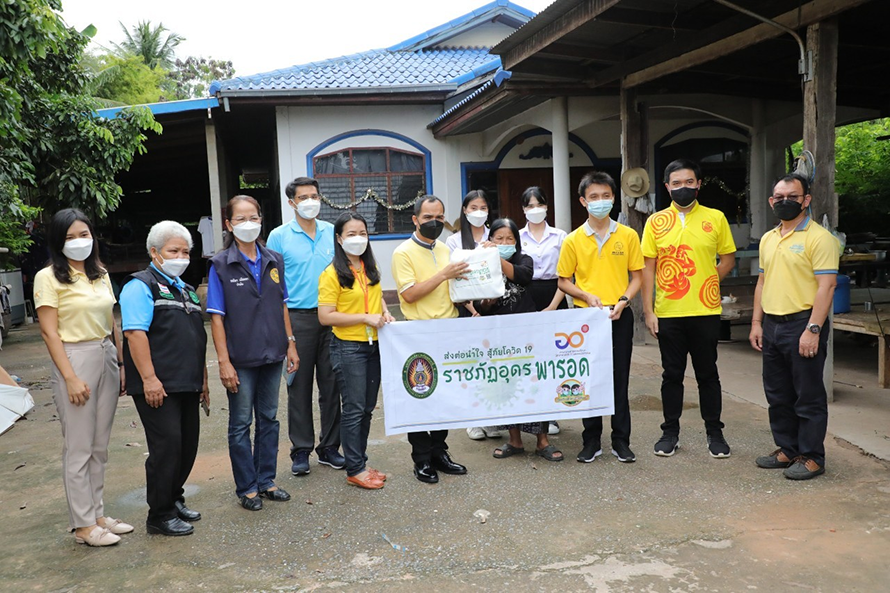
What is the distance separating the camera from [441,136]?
12703 mm

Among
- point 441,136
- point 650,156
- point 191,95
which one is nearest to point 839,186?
point 650,156

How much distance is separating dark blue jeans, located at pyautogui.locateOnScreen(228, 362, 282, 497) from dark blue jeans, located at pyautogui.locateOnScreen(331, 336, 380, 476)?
0.36 meters

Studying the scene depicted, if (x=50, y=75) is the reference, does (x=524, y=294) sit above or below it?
below

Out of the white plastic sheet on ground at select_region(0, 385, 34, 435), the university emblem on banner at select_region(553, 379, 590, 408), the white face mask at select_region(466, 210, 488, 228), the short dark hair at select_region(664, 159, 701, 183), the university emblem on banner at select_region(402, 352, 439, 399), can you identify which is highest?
the short dark hair at select_region(664, 159, 701, 183)

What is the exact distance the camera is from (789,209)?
391 centimetres

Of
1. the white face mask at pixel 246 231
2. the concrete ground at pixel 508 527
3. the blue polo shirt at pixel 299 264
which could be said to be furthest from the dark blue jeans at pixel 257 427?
the white face mask at pixel 246 231

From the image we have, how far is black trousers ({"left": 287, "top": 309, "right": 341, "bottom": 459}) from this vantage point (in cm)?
428

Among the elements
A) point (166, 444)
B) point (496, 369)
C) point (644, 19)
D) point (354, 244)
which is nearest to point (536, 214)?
point (496, 369)

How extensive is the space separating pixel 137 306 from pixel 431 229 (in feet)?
5.24

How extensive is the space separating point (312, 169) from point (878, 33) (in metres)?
8.85

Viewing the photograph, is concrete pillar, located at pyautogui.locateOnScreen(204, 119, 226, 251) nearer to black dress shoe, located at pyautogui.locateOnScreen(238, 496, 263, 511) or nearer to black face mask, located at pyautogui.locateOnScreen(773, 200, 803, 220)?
black dress shoe, located at pyautogui.locateOnScreen(238, 496, 263, 511)

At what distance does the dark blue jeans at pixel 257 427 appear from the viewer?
369 cm

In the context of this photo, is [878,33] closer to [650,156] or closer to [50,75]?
[650,156]

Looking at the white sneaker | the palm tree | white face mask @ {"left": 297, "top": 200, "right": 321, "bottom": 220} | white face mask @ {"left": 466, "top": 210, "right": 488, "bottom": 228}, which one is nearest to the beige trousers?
white face mask @ {"left": 297, "top": 200, "right": 321, "bottom": 220}
